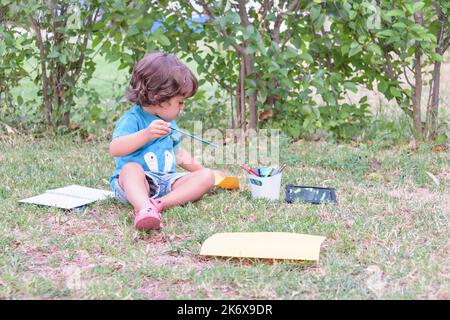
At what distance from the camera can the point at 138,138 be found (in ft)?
9.44

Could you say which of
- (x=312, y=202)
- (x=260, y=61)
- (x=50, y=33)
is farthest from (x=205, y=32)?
(x=312, y=202)

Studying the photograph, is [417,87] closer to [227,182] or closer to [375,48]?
[375,48]

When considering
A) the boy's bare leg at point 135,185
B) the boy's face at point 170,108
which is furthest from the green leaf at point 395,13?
the boy's bare leg at point 135,185

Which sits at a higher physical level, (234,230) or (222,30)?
(222,30)

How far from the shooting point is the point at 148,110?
10.1 ft

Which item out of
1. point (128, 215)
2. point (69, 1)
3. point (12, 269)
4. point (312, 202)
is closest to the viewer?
point (12, 269)

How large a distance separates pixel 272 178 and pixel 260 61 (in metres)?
1.51

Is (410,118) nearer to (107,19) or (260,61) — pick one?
(260,61)

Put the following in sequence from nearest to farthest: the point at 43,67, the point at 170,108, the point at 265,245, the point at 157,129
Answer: the point at 265,245, the point at 157,129, the point at 170,108, the point at 43,67

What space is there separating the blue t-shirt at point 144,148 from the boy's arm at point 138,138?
7 cm

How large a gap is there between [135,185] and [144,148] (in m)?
0.24

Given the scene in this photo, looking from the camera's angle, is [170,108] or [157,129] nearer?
[157,129]

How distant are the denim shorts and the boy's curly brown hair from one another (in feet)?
1.07

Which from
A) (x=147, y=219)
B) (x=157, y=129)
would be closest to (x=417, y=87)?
(x=157, y=129)
